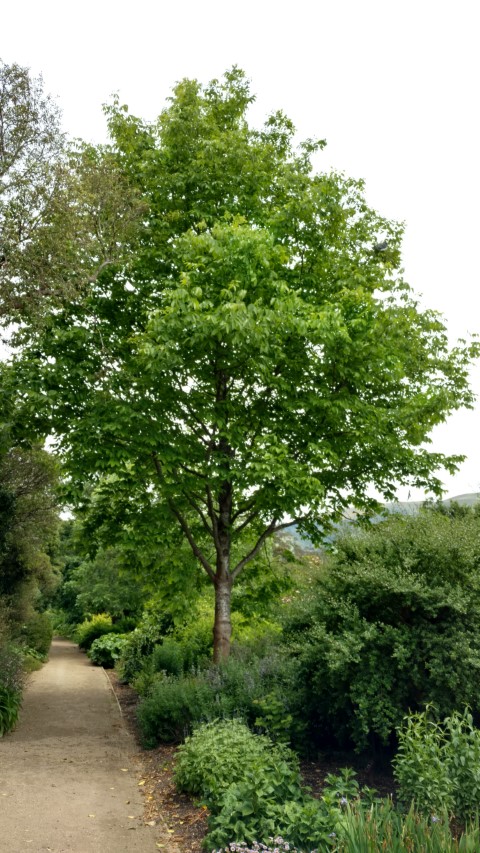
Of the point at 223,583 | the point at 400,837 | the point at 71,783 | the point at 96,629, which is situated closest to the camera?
the point at 400,837

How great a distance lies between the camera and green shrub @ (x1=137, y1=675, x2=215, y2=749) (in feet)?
29.2

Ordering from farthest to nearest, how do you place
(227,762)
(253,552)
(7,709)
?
1. (253,552)
2. (7,709)
3. (227,762)

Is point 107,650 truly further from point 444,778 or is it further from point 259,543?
point 444,778

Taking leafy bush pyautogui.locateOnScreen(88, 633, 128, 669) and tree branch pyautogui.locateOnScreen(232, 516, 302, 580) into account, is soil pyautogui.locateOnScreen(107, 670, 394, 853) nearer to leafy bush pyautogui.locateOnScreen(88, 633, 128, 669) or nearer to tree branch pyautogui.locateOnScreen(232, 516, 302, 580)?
tree branch pyautogui.locateOnScreen(232, 516, 302, 580)

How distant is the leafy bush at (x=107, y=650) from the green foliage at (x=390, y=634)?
16.1 metres

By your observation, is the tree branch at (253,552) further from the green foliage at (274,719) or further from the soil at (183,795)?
the green foliage at (274,719)

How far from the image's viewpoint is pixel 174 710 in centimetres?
937

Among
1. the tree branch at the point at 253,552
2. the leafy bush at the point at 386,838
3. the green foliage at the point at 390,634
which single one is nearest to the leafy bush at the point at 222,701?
the green foliage at the point at 390,634

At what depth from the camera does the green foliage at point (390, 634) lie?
6629mm

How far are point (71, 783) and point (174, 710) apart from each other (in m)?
1.93

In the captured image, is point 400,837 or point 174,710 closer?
point 400,837

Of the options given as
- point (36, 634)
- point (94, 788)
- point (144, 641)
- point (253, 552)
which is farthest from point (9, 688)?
point (36, 634)

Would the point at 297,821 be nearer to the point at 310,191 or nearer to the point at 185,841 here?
the point at 185,841

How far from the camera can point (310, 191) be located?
36.0 ft
